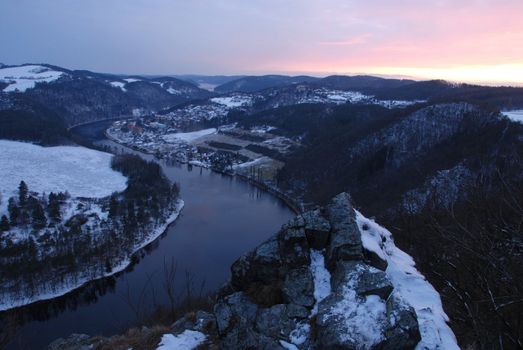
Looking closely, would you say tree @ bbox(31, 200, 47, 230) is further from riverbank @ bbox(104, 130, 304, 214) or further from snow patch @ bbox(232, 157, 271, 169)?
snow patch @ bbox(232, 157, 271, 169)

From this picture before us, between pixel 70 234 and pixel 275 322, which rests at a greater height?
pixel 275 322

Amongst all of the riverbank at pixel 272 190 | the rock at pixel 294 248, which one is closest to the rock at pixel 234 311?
the rock at pixel 294 248

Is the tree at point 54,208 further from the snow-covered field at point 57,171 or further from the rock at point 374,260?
the rock at point 374,260

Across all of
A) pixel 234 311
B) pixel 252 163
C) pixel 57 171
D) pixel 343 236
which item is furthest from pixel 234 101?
pixel 234 311

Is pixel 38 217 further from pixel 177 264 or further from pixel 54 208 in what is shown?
pixel 177 264

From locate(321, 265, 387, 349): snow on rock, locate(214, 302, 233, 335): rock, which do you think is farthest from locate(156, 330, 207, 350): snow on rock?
locate(321, 265, 387, 349): snow on rock
